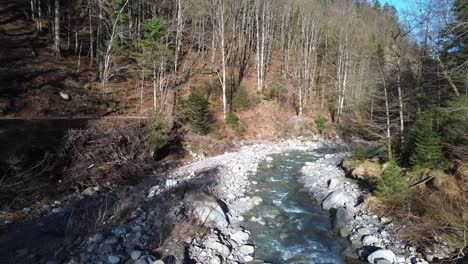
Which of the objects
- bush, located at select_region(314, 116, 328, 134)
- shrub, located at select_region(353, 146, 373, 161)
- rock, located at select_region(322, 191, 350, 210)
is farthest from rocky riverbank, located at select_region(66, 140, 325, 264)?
bush, located at select_region(314, 116, 328, 134)

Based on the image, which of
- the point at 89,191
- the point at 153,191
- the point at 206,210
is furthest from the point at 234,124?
the point at 206,210

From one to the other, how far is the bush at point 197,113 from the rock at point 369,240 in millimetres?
14646

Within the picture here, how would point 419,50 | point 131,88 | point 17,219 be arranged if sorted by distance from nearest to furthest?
point 17,219 < point 419,50 < point 131,88

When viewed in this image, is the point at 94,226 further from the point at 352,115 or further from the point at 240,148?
the point at 352,115

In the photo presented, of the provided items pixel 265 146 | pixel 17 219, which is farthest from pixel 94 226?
pixel 265 146

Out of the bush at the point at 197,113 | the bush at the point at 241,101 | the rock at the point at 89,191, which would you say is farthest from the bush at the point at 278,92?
the rock at the point at 89,191

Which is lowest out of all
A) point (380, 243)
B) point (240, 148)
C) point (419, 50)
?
point (240, 148)

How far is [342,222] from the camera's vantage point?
A: 405 inches

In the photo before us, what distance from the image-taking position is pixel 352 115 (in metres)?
33.5

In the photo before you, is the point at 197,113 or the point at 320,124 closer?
the point at 197,113

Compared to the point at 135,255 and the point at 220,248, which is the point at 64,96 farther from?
the point at 220,248

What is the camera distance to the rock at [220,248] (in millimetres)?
8373

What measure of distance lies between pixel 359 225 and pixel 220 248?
448cm

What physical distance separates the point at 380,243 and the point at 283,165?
10107mm
